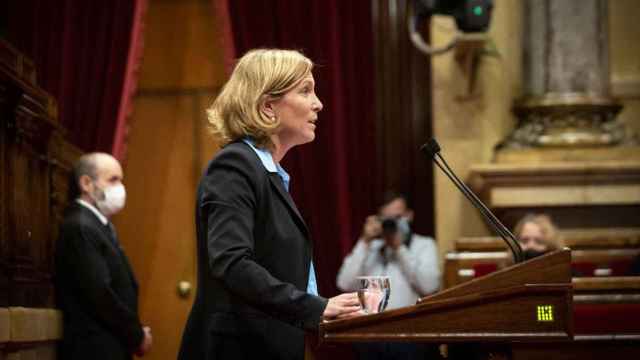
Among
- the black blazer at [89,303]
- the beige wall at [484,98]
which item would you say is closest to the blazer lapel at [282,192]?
the black blazer at [89,303]

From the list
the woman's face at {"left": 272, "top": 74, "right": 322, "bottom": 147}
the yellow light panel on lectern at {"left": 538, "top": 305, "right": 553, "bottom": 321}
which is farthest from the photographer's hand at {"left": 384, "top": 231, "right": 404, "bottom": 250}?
the yellow light panel on lectern at {"left": 538, "top": 305, "right": 553, "bottom": 321}

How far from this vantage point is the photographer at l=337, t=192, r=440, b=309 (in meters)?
6.09

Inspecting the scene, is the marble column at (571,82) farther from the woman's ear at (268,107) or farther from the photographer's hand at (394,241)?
the woman's ear at (268,107)

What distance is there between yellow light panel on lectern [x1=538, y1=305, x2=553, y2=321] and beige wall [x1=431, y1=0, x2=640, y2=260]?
474cm

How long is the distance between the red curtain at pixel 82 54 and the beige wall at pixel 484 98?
2.02 metres

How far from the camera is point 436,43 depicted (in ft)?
23.6

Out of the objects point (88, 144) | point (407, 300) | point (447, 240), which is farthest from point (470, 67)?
point (88, 144)

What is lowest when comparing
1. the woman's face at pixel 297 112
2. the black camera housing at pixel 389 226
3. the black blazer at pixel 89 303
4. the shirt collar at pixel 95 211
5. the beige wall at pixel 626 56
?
the black blazer at pixel 89 303

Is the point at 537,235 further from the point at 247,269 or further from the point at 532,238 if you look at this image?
the point at 247,269

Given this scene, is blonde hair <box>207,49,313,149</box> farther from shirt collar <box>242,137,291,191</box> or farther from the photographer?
the photographer

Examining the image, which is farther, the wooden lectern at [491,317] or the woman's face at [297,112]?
the woman's face at [297,112]

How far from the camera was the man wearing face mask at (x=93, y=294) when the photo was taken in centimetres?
517

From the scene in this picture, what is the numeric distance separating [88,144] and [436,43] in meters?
2.31

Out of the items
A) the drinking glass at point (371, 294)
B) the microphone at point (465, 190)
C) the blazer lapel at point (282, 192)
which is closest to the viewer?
the drinking glass at point (371, 294)
